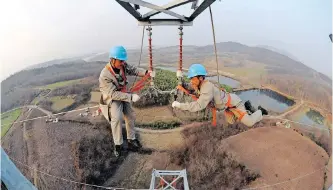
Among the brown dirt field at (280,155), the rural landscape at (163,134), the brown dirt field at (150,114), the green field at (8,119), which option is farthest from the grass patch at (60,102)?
the brown dirt field at (280,155)

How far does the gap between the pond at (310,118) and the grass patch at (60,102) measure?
8595 millimetres

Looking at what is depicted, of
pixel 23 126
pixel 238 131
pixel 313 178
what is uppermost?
pixel 23 126

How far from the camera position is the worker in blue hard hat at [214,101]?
5.20 m

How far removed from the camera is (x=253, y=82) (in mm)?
15102

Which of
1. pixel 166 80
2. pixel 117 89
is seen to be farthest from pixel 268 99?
pixel 117 89

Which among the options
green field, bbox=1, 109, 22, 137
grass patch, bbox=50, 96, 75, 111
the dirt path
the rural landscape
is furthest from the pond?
green field, bbox=1, 109, 22, 137

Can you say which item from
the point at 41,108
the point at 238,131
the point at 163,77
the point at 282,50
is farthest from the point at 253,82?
the point at 41,108

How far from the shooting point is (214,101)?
560cm

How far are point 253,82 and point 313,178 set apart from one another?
4972 mm

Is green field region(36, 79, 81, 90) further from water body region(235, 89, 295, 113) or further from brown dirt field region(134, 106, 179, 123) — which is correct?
water body region(235, 89, 295, 113)

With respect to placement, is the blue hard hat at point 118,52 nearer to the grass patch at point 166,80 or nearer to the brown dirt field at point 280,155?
the grass patch at point 166,80

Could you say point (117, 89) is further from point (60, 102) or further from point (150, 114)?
point (60, 102)

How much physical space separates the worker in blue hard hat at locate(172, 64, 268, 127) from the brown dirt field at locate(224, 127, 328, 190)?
20.4 feet

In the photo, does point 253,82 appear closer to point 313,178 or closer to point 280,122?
point 280,122
